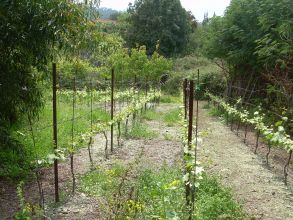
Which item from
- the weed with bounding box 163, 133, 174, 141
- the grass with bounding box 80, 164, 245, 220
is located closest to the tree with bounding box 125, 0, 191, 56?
the weed with bounding box 163, 133, 174, 141

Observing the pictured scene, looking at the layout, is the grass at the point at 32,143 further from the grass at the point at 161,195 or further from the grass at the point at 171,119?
the grass at the point at 171,119

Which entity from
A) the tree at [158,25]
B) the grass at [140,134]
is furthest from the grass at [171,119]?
the tree at [158,25]

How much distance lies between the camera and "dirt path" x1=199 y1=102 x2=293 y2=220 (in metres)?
4.70

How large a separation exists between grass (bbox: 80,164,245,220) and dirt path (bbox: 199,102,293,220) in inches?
15.3

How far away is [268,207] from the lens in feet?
15.6

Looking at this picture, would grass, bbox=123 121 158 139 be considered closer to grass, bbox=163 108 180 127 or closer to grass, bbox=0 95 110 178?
grass, bbox=0 95 110 178

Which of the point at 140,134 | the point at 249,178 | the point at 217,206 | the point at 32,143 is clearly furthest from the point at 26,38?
the point at 140,134

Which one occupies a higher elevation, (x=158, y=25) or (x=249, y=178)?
(x=158, y=25)

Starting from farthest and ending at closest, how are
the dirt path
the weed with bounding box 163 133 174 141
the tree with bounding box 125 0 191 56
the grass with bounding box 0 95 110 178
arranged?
the tree with bounding box 125 0 191 56, the weed with bounding box 163 133 174 141, the grass with bounding box 0 95 110 178, the dirt path

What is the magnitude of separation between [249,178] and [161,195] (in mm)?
2746

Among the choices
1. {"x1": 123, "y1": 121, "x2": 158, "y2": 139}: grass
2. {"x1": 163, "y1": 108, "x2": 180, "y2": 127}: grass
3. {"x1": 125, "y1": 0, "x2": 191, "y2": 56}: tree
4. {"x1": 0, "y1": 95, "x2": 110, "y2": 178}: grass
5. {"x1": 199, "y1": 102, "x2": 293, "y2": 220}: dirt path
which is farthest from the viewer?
{"x1": 125, "y1": 0, "x2": 191, "y2": 56}: tree

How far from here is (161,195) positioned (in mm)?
3676

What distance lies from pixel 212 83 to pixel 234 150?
10547mm

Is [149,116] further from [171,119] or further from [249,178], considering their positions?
[249,178]
